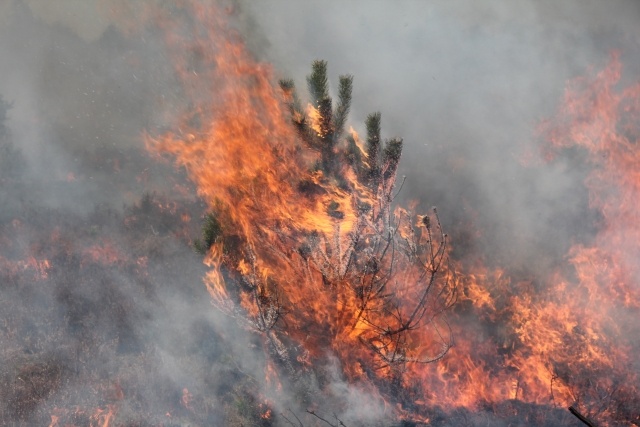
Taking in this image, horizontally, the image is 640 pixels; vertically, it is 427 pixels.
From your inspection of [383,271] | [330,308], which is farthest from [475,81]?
[330,308]

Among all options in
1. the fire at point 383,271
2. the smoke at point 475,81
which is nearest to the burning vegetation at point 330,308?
the fire at point 383,271

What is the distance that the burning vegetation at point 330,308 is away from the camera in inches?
323

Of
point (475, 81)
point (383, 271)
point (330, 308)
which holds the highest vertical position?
point (475, 81)

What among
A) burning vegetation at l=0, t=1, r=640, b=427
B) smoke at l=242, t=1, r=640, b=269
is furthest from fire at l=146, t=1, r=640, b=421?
smoke at l=242, t=1, r=640, b=269

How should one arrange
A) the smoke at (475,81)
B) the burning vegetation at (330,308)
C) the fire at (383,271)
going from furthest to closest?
the smoke at (475,81), the fire at (383,271), the burning vegetation at (330,308)

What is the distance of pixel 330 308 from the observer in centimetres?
868

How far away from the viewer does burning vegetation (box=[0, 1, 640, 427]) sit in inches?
323

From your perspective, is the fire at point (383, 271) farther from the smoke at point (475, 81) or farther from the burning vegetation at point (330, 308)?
the smoke at point (475, 81)

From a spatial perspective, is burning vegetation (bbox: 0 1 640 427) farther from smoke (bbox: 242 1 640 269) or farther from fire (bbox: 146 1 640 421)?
smoke (bbox: 242 1 640 269)

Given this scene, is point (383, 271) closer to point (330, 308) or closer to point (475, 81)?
point (330, 308)

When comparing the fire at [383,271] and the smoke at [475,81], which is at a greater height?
the smoke at [475,81]

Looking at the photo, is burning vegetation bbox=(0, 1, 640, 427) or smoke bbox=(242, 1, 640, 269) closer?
burning vegetation bbox=(0, 1, 640, 427)

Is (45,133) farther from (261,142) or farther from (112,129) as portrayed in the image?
(261,142)

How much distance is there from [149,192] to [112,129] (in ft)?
16.4
